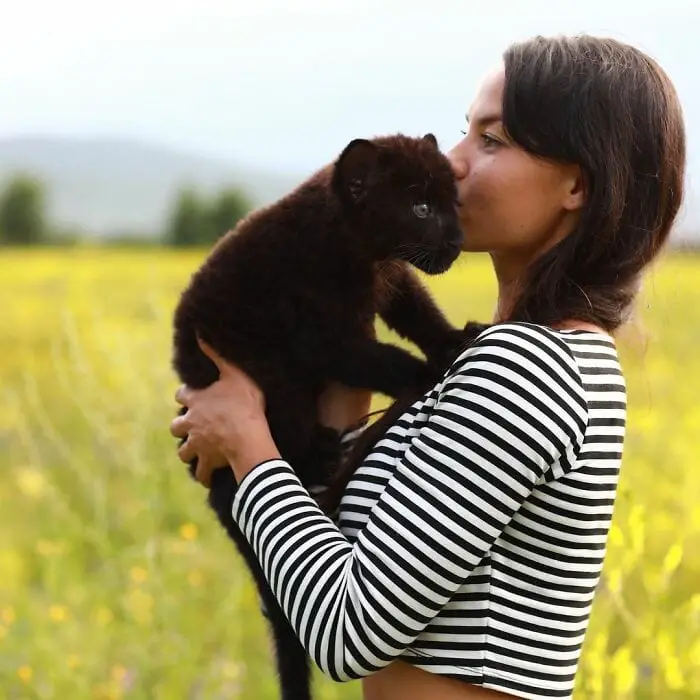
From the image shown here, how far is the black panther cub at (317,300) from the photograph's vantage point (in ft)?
3.91

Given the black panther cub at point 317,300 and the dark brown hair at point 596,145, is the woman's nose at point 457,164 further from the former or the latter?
the dark brown hair at point 596,145

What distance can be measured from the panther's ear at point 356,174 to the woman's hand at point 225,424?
27cm

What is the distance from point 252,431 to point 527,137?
454 millimetres

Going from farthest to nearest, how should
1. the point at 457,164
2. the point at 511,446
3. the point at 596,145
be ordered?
the point at 457,164 → the point at 596,145 → the point at 511,446

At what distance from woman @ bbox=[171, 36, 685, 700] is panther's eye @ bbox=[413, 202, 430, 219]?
0.24 ft

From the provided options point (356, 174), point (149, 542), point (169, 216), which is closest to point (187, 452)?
point (356, 174)

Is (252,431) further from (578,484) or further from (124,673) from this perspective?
(124,673)

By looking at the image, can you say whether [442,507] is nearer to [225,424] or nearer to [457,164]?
[225,424]

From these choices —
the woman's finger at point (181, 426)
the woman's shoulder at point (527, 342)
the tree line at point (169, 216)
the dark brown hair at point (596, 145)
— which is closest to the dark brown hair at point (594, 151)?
the dark brown hair at point (596, 145)

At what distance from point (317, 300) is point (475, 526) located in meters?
0.44

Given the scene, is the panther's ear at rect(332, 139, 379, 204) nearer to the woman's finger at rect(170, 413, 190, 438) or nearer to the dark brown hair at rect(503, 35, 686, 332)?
the dark brown hair at rect(503, 35, 686, 332)

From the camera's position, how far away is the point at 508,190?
1.07m

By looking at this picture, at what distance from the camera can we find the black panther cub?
1.19 meters

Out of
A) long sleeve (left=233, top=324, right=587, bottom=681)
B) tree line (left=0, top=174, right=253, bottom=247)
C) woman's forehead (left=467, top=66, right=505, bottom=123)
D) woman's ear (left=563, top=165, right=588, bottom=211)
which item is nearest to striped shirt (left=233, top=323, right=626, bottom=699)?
long sleeve (left=233, top=324, right=587, bottom=681)
